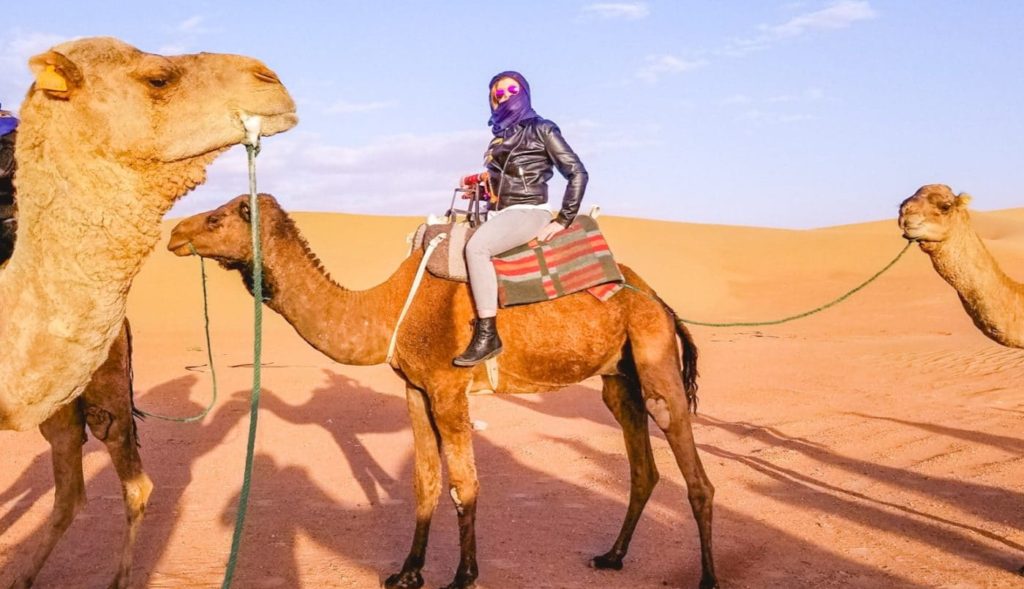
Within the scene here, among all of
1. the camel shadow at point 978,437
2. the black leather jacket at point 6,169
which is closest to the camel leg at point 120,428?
the black leather jacket at point 6,169

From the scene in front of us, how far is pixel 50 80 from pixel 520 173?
12.2 ft

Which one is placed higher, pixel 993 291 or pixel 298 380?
pixel 993 291

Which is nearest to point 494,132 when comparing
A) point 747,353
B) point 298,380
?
point 298,380

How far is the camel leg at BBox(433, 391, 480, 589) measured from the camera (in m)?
5.64

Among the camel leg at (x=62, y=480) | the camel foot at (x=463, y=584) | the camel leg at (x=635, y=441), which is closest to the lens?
the camel leg at (x=62, y=480)

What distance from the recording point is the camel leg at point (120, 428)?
17.7 feet

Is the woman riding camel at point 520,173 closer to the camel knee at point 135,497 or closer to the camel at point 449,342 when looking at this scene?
the camel at point 449,342

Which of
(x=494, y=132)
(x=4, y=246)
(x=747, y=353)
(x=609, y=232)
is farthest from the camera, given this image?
(x=609, y=232)

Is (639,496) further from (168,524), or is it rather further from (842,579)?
(168,524)

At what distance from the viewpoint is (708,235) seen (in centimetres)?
5159

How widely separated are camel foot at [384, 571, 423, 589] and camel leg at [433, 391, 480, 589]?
0.21 metres

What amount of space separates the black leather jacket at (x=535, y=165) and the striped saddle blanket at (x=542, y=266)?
8.4 inches

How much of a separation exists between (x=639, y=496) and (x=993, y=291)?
2.83m

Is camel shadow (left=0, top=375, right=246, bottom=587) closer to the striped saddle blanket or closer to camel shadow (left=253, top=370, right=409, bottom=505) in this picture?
camel shadow (left=253, top=370, right=409, bottom=505)
